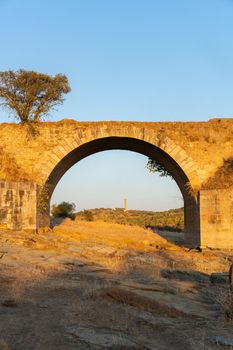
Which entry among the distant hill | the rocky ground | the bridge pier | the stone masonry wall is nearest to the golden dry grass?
the stone masonry wall

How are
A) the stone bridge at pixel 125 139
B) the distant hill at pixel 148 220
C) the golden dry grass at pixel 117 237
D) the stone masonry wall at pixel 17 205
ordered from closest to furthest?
the stone masonry wall at pixel 17 205
the golden dry grass at pixel 117 237
the stone bridge at pixel 125 139
the distant hill at pixel 148 220

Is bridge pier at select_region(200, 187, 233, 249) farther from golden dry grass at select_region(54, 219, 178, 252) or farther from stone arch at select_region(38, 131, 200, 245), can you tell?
golden dry grass at select_region(54, 219, 178, 252)

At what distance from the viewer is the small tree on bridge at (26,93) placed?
1828cm

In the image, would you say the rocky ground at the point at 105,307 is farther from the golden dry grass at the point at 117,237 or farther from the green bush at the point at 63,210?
the green bush at the point at 63,210

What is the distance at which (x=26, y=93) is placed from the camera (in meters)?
18.5

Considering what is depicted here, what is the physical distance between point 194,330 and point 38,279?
3.23m

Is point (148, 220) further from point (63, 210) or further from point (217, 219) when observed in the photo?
point (217, 219)

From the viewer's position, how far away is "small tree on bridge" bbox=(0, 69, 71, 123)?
18.3m

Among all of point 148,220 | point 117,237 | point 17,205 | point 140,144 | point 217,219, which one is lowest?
point 117,237

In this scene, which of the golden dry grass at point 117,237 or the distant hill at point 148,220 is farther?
the distant hill at point 148,220

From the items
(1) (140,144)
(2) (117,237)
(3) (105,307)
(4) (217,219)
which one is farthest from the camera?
(2) (117,237)

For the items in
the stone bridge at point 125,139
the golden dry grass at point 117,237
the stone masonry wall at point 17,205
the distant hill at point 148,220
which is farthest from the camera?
the distant hill at point 148,220

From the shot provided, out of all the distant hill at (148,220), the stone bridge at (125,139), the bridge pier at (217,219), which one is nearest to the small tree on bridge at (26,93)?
the stone bridge at (125,139)

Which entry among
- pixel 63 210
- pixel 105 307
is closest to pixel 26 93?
pixel 105 307
